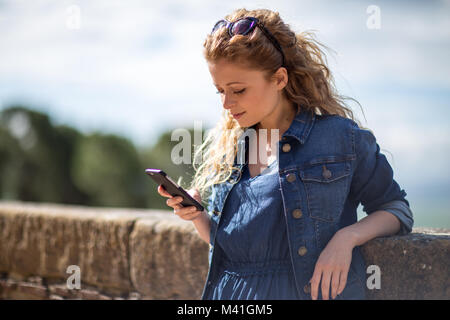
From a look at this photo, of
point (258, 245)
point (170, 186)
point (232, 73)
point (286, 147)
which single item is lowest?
point (258, 245)

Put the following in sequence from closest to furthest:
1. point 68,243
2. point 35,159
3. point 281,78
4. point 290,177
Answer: point 290,177
point 281,78
point 68,243
point 35,159

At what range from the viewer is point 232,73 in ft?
6.10

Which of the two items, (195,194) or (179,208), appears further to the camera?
(195,194)

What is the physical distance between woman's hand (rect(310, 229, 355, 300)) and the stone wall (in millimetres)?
305

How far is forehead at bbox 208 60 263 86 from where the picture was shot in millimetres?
1855

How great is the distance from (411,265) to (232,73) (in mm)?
1074

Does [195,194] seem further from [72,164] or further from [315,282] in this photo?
[72,164]

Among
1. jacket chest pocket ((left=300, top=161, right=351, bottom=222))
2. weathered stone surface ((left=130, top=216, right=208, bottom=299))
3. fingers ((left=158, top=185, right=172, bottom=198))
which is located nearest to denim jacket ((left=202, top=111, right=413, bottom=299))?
jacket chest pocket ((left=300, top=161, right=351, bottom=222))

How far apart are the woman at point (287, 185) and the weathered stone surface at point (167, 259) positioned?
2.34 feet

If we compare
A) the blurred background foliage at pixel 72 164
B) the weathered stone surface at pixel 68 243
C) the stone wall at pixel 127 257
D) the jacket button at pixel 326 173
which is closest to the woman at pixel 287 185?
the jacket button at pixel 326 173

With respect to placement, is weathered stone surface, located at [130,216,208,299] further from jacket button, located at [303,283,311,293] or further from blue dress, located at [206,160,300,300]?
jacket button, located at [303,283,311,293]

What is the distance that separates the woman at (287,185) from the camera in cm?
177

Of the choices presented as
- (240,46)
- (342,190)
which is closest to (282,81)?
(240,46)

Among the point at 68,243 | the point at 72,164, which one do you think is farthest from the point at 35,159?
the point at 68,243
